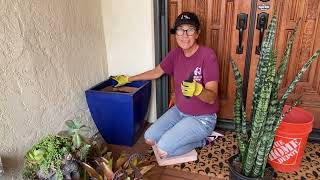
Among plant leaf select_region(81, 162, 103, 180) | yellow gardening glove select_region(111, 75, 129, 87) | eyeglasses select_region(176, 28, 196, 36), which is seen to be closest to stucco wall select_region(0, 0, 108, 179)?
yellow gardening glove select_region(111, 75, 129, 87)

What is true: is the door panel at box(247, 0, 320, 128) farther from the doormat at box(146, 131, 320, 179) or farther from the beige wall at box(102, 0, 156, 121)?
the beige wall at box(102, 0, 156, 121)

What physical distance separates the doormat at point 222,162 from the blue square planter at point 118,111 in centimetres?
25

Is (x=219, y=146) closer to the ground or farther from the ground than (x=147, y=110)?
closer to the ground

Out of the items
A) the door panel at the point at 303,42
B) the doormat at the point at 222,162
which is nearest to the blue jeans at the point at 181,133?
the doormat at the point at 222,162

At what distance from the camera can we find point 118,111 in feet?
6.17

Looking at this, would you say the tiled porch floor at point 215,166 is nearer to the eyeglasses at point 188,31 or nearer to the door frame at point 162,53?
the door frame at point 162,53

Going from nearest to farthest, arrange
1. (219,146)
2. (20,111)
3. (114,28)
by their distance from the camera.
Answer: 1. (20,111)
2. (219,146)
3. (114,28)

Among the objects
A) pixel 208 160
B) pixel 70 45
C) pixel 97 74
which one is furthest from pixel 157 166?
pixel 70 45

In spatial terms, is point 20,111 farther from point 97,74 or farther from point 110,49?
point 110,49

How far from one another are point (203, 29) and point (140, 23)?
0.51 metres

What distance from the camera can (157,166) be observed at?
1820 mm

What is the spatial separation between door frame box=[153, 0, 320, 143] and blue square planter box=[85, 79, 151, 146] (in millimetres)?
183

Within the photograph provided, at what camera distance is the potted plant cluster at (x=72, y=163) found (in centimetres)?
115

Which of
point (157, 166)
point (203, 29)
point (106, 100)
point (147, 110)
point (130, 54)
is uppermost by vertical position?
point (203, 29)
